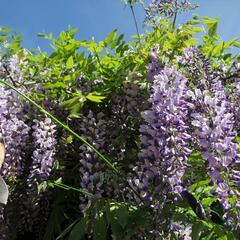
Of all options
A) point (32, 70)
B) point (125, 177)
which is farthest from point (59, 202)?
point (32, 70)

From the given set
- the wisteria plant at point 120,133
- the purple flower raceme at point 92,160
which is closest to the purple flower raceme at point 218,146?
the wisteria plant at point 120,133

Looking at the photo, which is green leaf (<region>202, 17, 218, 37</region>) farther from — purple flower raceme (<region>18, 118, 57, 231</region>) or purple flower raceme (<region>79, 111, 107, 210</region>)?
purple flower raceme (<region>18, 118, 57, 231</region>)

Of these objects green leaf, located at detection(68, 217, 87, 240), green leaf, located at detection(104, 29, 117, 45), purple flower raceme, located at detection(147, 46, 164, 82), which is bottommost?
green leaf, located at detection(68, 217, 87, 240)

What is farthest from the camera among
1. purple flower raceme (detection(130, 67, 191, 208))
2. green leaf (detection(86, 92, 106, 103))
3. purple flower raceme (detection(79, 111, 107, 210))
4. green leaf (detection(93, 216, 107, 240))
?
green leaf (detection(86, 92, 106, 103))

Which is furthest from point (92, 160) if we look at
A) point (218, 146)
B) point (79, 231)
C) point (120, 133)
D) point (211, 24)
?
point (211, 24)

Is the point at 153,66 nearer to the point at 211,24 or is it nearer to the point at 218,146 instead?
the point at 211,24

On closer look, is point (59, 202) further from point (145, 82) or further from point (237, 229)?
point (237, 229)

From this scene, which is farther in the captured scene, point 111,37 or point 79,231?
point 111,37

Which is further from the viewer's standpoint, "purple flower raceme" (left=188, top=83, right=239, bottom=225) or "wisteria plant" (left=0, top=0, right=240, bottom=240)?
"wisteria plant" (left=0, top=0, right=240, bottom=240)

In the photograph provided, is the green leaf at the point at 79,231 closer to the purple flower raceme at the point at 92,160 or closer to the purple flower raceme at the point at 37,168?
the purple flower raceme at the point at 92,160

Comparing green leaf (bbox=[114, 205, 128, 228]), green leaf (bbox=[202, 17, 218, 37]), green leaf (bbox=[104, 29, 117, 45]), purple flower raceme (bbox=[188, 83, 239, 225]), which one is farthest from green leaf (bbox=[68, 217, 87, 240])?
green leaf (bbox=[202, 17, 218, 37])

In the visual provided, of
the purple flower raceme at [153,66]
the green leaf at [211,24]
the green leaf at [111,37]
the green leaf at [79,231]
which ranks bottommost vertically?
the green leaf at [79,231]

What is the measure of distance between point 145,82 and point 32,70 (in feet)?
2.84

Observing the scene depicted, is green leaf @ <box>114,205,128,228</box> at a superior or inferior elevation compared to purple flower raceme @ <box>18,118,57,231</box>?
inferior
